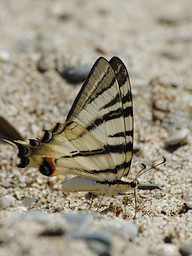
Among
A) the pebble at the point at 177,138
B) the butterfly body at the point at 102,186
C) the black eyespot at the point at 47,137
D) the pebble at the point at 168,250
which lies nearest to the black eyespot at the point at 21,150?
the black eyespot at the point at 47,137

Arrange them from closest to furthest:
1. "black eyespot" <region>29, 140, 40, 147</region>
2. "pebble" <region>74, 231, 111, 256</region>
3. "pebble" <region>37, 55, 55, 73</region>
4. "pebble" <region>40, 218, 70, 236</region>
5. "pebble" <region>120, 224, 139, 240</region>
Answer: "pebble" <region>74, 231, 111, 256</region>
"pebble" <region>40, 218, 70, 236</region>
"pebble" <region>120, 224, 139, 240</region>
"black eyespot" <region>29, 140, 40, 147</region>
"pebble" <region>37, 55, 55, 73</region>

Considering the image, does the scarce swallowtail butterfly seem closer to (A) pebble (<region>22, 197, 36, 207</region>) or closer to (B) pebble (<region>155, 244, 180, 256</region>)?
(A) pebble (<region>22, 197, 36, 207</region>)

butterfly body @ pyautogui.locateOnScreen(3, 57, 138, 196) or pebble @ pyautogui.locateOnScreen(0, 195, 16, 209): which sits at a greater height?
butterfly body @ pyautogui.locateOnScreen(3, 57, 138, 196)

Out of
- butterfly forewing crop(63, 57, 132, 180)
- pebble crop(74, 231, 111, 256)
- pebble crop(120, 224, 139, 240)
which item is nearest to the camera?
pebble crop(74, 231, 111, 256)

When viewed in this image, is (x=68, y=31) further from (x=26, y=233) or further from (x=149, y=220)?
(x=26, y=233)

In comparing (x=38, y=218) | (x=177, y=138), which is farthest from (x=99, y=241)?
(x=177, y=138)

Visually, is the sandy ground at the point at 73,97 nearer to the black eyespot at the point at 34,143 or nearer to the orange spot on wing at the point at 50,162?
the orange spot on wing at the point at 50,162

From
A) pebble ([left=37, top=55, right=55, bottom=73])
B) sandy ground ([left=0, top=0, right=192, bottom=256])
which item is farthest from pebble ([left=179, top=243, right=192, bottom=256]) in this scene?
pebble ([left=37, top=55, right=55, bottom=73])
